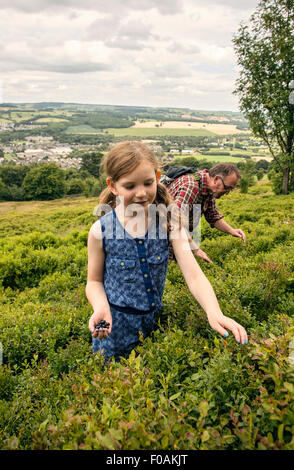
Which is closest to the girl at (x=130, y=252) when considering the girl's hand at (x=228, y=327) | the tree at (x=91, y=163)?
the girl's hand at (x=228, y=327)

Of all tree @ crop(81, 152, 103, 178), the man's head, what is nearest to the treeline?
tree @ crop(81, 152, 103, 178)

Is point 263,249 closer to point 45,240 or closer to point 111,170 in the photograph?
point 111,170

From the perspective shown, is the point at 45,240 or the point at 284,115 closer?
the point at 45,240

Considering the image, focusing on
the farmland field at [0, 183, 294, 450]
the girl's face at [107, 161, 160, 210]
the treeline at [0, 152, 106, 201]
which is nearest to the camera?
the farmland field at [0, 183, 294, 450]

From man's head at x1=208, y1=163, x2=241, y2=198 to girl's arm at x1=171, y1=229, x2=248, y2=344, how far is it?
2.23 metres

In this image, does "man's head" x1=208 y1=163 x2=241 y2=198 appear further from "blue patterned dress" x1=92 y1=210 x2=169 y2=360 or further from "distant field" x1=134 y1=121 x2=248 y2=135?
"distant field" x1=134 y1=121 x2=248 y2=135

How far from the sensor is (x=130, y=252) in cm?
274

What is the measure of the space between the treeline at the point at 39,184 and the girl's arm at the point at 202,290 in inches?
2997

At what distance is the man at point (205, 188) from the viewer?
14.2 feet

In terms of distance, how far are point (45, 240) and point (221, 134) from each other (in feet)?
343

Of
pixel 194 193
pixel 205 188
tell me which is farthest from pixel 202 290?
pixel 205 188

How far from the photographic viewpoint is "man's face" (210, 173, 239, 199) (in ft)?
15.4
